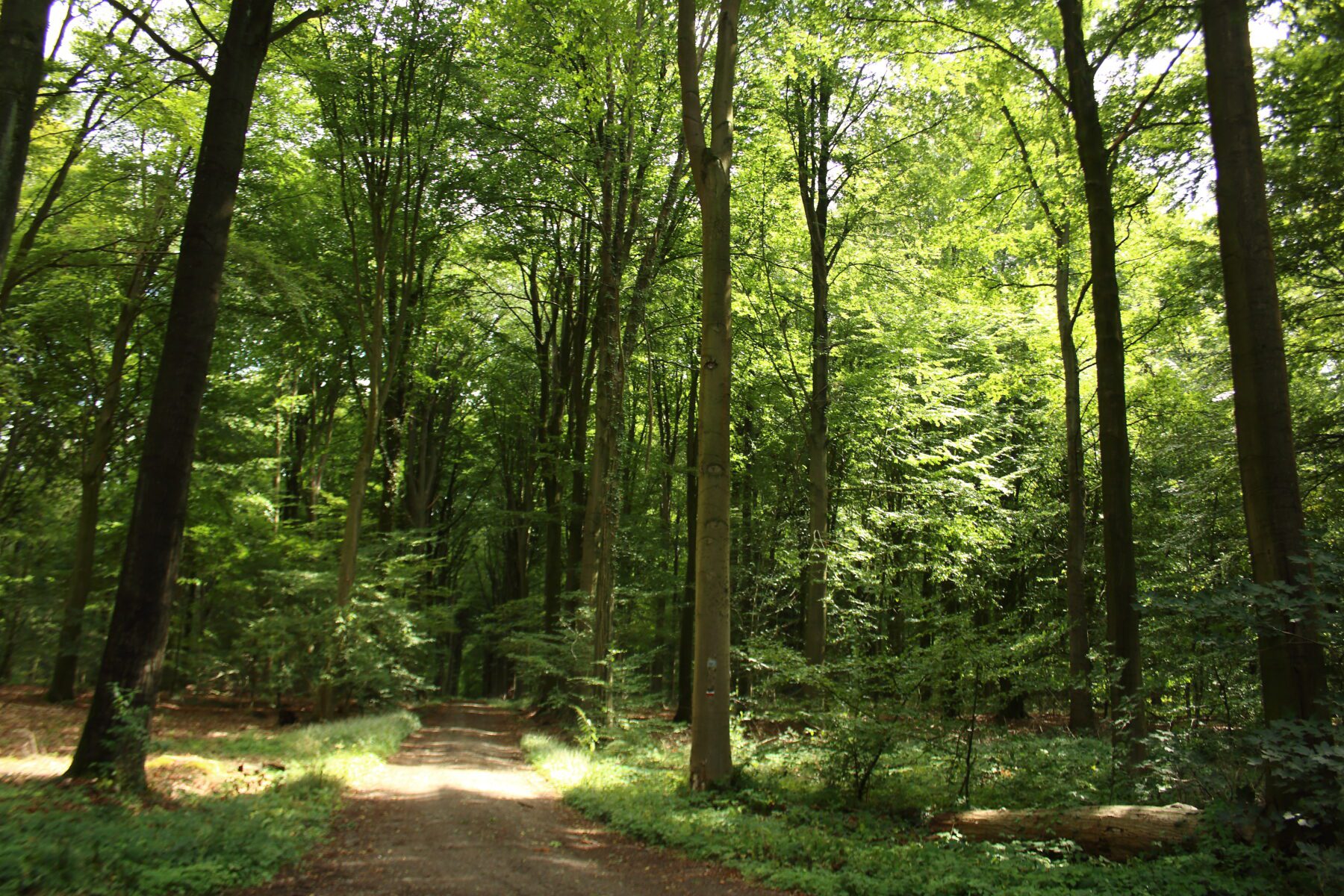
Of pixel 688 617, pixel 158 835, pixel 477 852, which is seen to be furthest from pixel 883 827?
pixel 688 617

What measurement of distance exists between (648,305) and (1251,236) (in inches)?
485

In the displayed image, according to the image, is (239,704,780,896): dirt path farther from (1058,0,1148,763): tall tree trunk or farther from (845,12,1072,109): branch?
(845,12,1072,109): branch

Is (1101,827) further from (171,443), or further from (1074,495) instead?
(1074,495)

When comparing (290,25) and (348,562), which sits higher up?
(290,25)

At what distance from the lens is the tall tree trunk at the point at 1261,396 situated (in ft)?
18.7

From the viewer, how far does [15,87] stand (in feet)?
18.7

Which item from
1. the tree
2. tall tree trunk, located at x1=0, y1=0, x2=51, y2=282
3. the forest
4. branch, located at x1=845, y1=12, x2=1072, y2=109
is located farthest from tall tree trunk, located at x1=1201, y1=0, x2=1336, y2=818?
tall tree trunk, located at x1=0, y1=0, x2=51, y2=282

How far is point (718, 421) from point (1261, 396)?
5465 millimetres

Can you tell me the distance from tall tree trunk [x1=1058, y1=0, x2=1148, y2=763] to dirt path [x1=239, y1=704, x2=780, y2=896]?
542cm

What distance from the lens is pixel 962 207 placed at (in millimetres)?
14797

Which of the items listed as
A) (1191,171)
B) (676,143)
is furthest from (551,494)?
(1191,171)

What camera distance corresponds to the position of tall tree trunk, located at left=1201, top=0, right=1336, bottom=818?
5.70 meters

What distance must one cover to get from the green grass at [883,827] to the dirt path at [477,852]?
38 cm

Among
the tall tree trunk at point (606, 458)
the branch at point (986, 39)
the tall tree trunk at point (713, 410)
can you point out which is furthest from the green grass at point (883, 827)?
the branch at point (986, 39)
